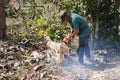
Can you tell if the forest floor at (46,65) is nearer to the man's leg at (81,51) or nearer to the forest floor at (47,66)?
the forest floor at (47,66)

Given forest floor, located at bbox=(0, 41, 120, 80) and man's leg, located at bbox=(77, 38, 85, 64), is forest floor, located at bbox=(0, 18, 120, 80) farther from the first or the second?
man's leg, located at bbox=(77, 38, 85, 64)

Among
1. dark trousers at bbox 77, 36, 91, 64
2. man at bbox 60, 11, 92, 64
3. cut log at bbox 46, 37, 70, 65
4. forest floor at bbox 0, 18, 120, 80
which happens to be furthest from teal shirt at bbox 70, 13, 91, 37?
forest floor at bbox 0, 18, 120, 80

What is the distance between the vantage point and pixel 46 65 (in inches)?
315

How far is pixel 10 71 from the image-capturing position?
791 cm

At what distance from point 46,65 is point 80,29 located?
1315 millimetres

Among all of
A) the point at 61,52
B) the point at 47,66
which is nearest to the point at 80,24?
the point at 61,52

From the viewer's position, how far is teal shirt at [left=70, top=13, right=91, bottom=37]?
301 inches

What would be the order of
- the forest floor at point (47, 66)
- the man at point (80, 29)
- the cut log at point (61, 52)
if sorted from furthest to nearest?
the cut log at point (61, 52) < the man at point (80, 29) < the forest floor at point (47, 66)

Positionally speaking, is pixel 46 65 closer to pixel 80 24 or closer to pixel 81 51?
pixel 81 51

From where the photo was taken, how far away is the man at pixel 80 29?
7.58 meters

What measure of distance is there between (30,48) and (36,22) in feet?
6.25

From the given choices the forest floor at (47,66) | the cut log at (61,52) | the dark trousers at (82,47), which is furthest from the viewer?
the dark trousers at (82,47)

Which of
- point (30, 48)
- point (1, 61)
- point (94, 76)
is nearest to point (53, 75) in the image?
point (94, 76)

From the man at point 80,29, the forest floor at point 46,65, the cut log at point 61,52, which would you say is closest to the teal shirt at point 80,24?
the man at point 80,29
